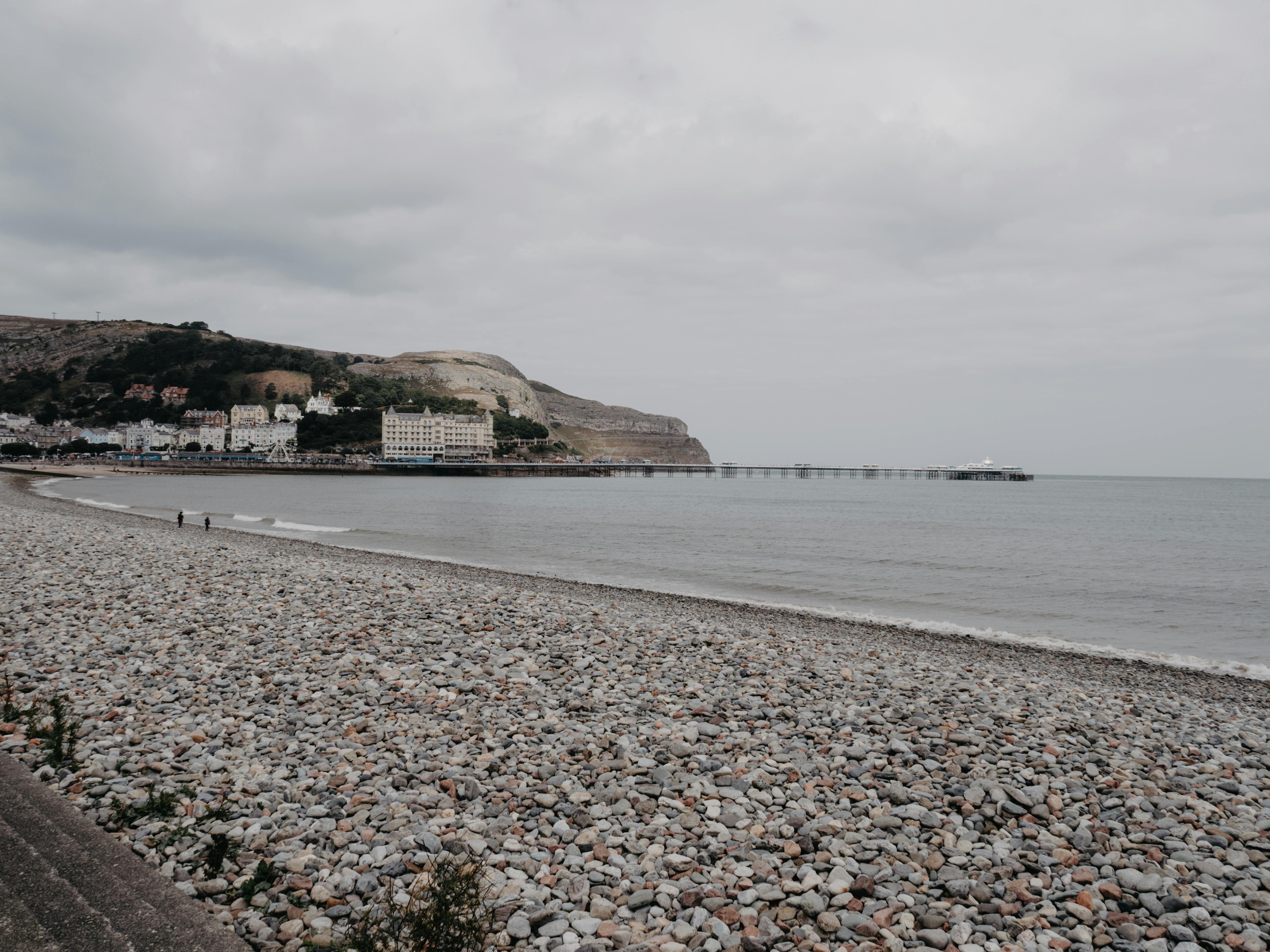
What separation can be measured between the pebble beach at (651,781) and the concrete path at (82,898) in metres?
0.15

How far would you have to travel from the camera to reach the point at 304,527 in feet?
115

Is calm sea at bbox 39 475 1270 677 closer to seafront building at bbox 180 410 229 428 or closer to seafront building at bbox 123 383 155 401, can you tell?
seafront building at bbox 180 410 229 428

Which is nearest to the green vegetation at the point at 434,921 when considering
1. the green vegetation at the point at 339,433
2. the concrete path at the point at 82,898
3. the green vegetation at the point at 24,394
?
the concrete path at the point at 82,898

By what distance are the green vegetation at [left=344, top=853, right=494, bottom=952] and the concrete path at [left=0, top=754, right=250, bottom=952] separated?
64 centimetres

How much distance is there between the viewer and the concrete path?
11.3 ft

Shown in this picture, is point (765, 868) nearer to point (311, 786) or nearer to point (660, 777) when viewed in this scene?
point (660, 777)

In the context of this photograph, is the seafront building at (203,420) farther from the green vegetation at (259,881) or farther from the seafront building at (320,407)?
the green vegetation at (259,881)

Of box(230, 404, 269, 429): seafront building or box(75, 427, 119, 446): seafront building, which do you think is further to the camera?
box(230, 404, 269, 429): seafront building

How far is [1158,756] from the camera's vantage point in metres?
6.68

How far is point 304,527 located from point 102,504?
19.0 meters

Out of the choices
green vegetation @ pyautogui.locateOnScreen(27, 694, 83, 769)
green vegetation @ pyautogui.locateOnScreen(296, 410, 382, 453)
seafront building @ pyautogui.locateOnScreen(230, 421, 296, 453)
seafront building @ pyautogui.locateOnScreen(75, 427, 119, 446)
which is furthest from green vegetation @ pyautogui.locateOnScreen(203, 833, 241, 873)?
seafront building @ pyautogui.locateOnScreen(75, 427, 119, 446)

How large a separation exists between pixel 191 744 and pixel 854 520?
47009 millimetres

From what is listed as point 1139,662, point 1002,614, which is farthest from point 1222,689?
point 1002,614

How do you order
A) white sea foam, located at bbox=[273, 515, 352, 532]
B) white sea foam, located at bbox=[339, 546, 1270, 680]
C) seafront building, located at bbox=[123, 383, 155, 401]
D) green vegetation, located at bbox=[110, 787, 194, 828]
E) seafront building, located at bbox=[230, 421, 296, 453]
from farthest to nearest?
seafront building, located at bbox=[123, 383, 155, 401] → seafront building, located at bbox=[230, 421, 296, 453] → white sea foam, located at bbox=[273, 515, 352, 532] → white sea foam, located at bbox=[339, 546, 1270, 680] → green vegetation, located at bbox=[110, 787, 194, 828]
